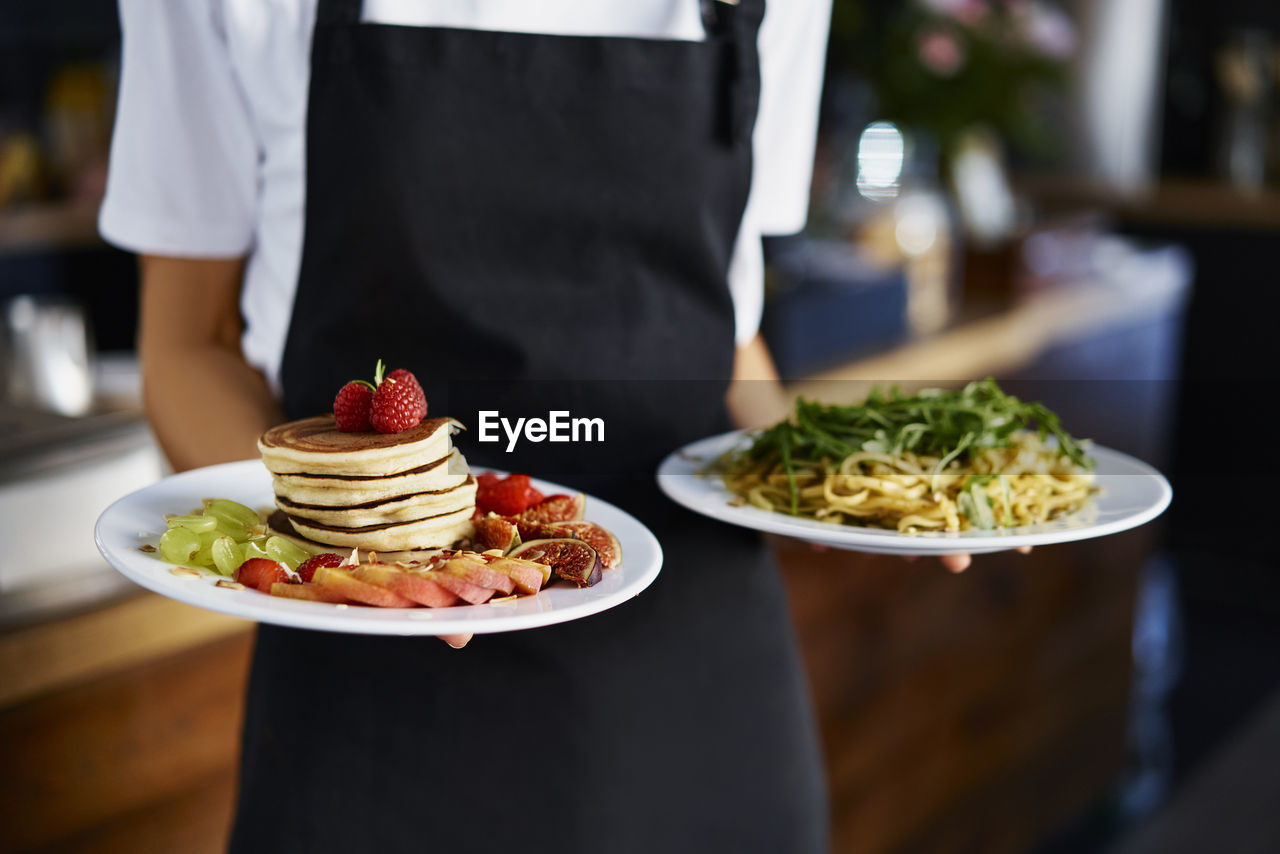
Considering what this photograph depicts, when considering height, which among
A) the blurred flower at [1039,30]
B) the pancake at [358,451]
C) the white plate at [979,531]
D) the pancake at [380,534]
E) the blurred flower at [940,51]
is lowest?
the white plate at [979,531]

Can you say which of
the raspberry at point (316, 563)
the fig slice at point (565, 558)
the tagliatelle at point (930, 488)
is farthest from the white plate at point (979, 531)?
the raspberry at point (316, 563)

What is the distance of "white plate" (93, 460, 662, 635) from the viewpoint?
0.49 m

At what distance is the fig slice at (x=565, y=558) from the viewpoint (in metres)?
0.55

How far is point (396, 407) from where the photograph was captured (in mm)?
524

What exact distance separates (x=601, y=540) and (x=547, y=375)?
0.20 metres

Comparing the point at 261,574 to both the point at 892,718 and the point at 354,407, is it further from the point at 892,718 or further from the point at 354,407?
the point at 892,718

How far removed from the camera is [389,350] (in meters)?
0.74

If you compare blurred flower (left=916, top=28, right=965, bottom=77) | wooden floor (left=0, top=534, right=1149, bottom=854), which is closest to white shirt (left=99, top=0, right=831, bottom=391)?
wooden floor (left=0, top=534, right=1149, bottom=854)

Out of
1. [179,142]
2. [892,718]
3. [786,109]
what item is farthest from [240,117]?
[892,718]

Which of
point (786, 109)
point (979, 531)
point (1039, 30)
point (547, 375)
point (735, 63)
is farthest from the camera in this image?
point (1039, 30)

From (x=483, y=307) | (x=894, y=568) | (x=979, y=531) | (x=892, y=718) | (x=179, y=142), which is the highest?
(x=179, y=142)

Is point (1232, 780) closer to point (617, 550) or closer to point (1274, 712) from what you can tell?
point (1274, 712)

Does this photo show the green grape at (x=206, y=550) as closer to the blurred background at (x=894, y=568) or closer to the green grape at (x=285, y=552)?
the green grape at (x=285, y=552)

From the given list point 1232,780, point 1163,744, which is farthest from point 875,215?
point 1163,744
